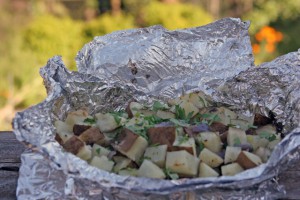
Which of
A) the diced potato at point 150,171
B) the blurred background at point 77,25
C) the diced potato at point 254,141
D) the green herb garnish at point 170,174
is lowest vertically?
the green herb garnish at point 170,174

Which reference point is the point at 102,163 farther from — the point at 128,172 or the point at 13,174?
the point at 13,174

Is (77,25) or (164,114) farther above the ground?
(77,25)

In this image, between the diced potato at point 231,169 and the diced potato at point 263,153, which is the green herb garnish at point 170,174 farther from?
the diced potato at point 263,153

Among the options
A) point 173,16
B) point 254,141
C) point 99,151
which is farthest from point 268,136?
point 173,16

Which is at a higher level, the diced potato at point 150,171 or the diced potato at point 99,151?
the diced potato at point 99,151

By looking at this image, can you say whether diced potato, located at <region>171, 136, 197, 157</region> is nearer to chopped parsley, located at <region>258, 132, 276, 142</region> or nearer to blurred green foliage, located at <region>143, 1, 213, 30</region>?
chopped parsley, located at <region>258, 132, 276, 142</region>

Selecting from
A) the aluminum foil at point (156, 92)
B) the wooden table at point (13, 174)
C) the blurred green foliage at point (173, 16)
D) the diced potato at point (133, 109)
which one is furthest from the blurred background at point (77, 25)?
the diced potato at point (133, 109)

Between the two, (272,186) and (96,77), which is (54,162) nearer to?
(272,186)
